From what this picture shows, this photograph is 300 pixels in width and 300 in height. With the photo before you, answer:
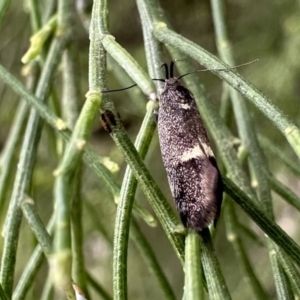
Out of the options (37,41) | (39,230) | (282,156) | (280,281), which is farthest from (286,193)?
(37,41)

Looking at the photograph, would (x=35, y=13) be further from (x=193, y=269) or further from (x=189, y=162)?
(x=193, y=269)

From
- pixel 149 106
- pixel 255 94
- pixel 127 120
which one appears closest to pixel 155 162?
pixel 127 120

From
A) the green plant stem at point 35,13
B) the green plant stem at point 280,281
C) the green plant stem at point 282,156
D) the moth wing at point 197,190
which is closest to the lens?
the moth wing at point 197,190

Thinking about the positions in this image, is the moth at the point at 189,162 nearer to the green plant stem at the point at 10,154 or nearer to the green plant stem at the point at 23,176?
the green plant stem at the point at 23,176

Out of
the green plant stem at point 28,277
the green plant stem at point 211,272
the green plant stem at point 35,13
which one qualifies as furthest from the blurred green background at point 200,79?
the green plant stem at point 211,272

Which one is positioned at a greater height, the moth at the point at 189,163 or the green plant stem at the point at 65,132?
the green plant stem at the point at 65,132

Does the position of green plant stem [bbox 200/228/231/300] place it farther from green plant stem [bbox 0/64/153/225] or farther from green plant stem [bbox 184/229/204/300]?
green plant stem [bbox 0/64/153/225]
